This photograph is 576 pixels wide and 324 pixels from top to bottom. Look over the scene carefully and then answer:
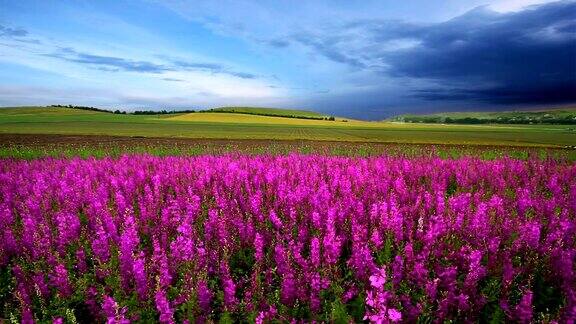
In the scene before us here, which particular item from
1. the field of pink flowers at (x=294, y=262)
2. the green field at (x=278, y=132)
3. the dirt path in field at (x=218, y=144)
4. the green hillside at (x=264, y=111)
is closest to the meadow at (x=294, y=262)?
the field of pink flowers at (x=294, y=262)

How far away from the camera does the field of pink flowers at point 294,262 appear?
3.40 m

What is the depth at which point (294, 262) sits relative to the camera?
426 cm

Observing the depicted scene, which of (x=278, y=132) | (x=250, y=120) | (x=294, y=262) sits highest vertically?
(x=250, y=120)

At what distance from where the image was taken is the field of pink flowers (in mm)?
3400

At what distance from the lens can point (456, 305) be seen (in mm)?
3398

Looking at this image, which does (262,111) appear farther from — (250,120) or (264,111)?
(250,120)

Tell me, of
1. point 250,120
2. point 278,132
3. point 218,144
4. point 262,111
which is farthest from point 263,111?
point 218,144

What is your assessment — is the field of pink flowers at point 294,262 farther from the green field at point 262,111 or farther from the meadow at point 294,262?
the green field at point 262,111

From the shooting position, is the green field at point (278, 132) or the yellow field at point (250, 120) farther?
the yellow field at point (250, 120)

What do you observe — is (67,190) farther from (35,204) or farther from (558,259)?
(558,259)

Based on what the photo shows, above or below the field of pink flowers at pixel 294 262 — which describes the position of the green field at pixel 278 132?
below

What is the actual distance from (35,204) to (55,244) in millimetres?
1410

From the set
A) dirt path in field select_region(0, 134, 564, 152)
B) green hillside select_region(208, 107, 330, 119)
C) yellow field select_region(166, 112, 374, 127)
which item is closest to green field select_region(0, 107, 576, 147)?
yellow field select_region(166, 112, 374, 127)

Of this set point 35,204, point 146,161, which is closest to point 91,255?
point 35,204
